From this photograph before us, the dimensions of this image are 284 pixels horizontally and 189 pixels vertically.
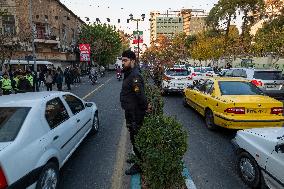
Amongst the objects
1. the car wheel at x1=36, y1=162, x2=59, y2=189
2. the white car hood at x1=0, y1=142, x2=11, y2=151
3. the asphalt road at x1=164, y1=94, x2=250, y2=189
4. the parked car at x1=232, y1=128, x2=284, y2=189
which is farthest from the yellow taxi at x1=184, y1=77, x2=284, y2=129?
the white car hood at x1=0, y1=142, x2=11, y2=151

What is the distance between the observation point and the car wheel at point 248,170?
170 inches

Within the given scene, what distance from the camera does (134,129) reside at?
16.5ft

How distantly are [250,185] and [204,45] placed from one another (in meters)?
46.4

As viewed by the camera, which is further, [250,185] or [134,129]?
[134,129]

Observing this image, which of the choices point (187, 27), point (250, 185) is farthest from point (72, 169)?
point (187, 27)

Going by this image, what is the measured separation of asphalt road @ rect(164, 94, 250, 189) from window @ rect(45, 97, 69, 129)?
6.65 ft

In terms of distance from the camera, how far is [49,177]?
4.03m

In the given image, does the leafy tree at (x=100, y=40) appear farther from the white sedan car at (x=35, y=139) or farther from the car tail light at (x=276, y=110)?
the white sedan car at (x=35, y=139)

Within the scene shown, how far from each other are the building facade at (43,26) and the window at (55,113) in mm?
28443

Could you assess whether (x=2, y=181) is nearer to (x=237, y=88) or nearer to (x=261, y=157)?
(x=261, y=157)

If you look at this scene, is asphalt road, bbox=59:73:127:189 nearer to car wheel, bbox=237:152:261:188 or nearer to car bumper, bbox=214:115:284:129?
car wheel, bbox=237:152:261:188

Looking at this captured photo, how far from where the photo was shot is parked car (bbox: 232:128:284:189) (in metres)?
3.71

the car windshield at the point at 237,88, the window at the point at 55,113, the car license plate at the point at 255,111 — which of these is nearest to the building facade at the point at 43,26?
the car windshield at the point at 237,88

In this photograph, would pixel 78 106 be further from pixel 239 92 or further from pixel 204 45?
pixel 204 45
